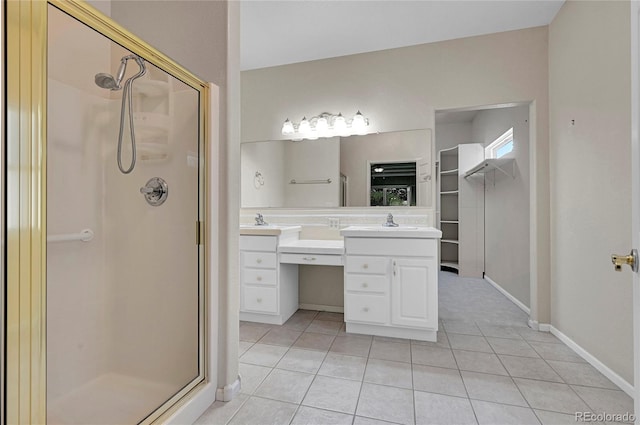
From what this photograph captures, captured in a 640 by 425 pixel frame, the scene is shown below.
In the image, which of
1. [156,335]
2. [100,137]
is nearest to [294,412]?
[156,335]

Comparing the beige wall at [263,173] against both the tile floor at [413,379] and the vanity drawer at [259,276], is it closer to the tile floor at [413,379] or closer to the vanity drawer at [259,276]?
the vanity drawer at [259,276]

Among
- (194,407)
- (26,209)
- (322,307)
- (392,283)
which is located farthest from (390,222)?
(26,209)

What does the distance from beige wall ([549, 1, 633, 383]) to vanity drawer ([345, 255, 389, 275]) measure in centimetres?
131

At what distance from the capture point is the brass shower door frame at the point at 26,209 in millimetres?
811

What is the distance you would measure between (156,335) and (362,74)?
8.95 ft

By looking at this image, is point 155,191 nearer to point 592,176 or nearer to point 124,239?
point 124,239

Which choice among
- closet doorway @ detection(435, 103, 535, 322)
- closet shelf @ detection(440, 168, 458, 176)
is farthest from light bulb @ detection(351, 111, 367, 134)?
closet shelf @ detection(440, 168, 458, 176)

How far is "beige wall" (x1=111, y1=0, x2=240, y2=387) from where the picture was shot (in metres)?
1.58

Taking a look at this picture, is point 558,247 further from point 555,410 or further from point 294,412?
point 294,412

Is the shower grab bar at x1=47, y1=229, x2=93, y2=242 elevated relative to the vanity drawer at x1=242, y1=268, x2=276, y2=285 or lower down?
elevated

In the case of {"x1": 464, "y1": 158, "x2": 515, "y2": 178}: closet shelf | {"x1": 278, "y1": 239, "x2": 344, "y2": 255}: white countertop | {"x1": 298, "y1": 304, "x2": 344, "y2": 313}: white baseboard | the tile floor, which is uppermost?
{"x1": 464, "y1": 158, "x2": 515, "y2": 178}: closet shelf

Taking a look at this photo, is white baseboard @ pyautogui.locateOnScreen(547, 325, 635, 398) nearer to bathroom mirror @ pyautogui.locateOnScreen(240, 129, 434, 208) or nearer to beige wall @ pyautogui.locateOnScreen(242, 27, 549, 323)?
beige wall @ pyautogui.locateOnScreen(242, 27, 549, 323)

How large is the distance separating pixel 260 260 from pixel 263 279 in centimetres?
17

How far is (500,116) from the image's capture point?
3.66 m
